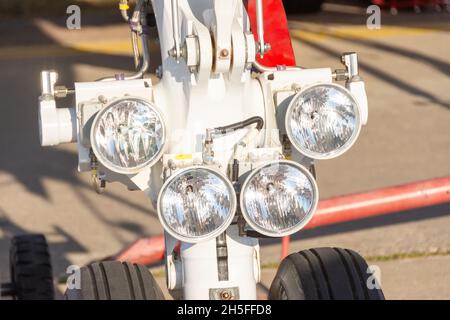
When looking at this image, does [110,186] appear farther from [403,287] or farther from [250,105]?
[250,105]

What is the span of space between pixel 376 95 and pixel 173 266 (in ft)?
22.0

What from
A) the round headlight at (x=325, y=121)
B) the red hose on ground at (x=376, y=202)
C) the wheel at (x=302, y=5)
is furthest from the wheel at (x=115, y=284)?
the wheel at (x=302, y=5)

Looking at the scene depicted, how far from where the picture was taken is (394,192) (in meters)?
7.10

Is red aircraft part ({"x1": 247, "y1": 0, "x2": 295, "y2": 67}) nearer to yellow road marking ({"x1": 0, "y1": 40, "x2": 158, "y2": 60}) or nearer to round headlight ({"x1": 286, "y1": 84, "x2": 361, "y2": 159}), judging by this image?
round headlight ({"x1": 286, "y1": 84, "x2": 361, "y2": 159})

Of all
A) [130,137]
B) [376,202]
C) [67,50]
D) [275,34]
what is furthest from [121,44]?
[130,137]

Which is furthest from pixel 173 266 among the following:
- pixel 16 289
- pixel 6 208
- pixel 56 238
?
pixel 6 208

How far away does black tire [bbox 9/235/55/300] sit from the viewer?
5730mm

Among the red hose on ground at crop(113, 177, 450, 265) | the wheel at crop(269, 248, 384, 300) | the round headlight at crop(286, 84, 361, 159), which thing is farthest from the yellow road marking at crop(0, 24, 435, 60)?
the round headlight at crop(286, 84, 361, 159)

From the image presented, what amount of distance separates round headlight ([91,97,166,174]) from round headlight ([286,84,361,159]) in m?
0.48

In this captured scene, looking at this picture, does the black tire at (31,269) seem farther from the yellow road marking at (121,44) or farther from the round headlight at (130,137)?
the yellow road marking at (121,44)

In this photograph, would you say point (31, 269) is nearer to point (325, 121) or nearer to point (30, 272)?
point (30, 272)

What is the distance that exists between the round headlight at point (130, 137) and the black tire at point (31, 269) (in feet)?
5.56

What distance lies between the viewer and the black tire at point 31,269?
573 centimetres

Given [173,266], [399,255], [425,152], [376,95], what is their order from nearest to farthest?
[173,266], [399,255], [425,152], [376,95]
